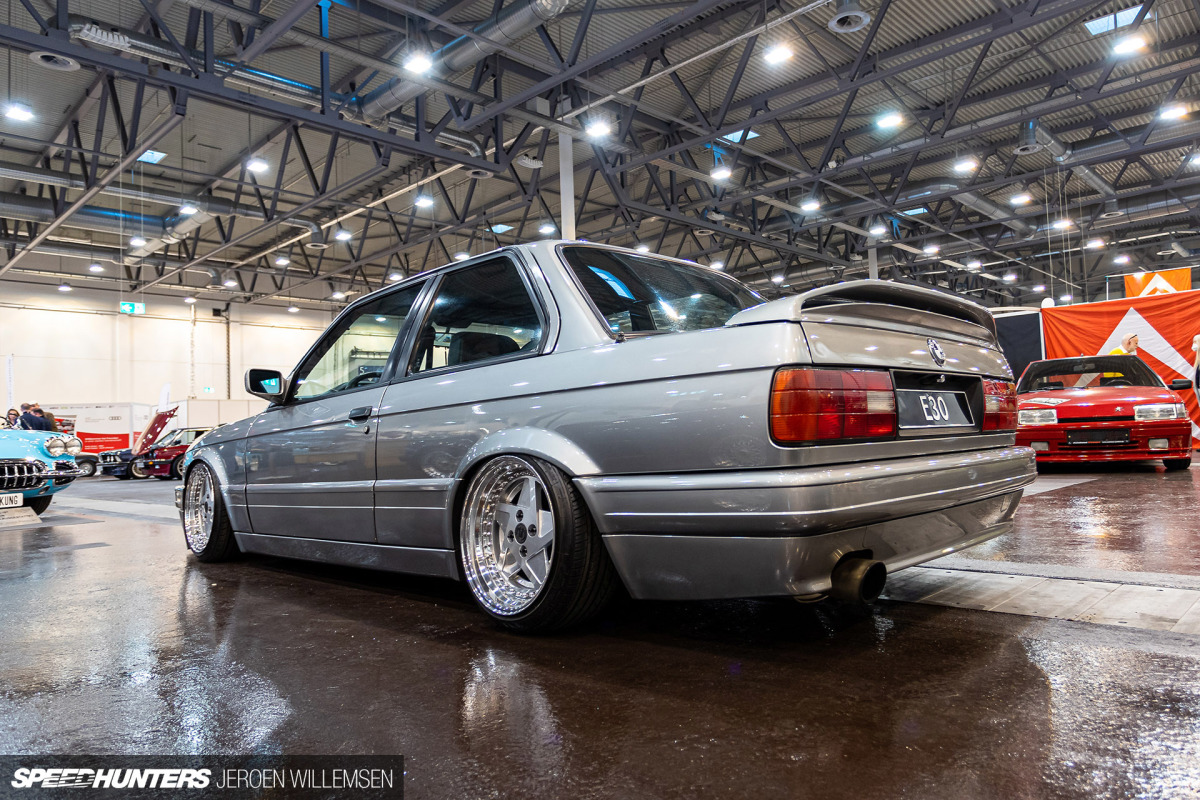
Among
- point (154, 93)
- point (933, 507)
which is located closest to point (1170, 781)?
point (933, 507)

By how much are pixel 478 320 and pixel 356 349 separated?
766 mm

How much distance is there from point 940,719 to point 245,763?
1.55 meters

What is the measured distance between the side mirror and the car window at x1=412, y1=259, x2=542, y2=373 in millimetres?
1193

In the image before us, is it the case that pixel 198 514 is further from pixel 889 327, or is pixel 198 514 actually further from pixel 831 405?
pixel 889 327

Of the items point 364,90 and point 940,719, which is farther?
point 364,90

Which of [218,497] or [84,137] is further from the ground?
[84,137]

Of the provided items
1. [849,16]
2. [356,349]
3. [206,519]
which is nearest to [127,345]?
[206,519]

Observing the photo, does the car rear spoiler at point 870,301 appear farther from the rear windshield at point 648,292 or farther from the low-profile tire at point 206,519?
the low-profile tire at point 206,519

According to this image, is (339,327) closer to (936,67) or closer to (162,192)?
(936,67)

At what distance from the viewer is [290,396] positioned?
3.69 m

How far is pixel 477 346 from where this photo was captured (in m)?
2.81

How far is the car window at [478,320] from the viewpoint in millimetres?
2643

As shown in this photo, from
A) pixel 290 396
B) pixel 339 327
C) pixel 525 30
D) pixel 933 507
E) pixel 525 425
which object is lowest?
pixel 933 507

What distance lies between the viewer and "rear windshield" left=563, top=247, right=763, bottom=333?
101 inches
